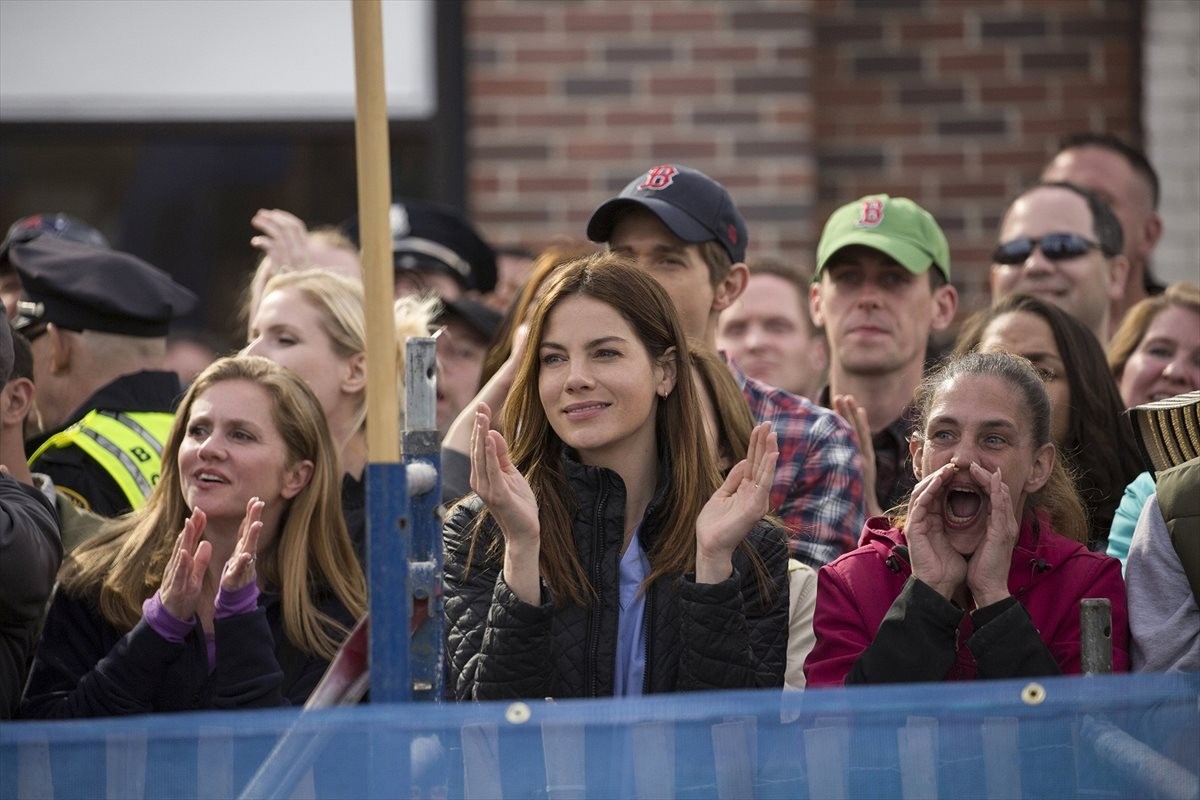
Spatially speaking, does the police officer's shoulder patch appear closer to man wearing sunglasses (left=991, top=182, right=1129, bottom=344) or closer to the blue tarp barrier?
the blue tarp barrier

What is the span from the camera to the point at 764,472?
345cm

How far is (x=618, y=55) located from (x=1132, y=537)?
4104mm

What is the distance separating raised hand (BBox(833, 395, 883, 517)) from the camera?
178 inches

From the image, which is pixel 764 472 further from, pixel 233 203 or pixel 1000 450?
pixel 233 203

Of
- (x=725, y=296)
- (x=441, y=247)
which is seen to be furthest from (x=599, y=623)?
(x=441, y=247)

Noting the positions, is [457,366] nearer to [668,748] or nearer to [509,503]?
[509,503]

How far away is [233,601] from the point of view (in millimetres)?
3686

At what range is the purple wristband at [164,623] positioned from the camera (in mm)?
3682

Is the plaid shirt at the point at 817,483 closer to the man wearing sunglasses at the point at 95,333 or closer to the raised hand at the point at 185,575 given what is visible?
the raised hand at the point at 185,575

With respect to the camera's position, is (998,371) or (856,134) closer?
(998,371)

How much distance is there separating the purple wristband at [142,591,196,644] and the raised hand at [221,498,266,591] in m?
0.12

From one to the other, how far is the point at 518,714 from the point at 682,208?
2104mm

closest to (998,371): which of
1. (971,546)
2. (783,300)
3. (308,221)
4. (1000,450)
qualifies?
(1000,450)

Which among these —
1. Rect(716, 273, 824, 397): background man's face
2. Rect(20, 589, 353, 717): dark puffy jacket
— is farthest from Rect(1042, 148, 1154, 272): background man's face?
Rect(20, 589, 353, 717): dark puffy jacket
